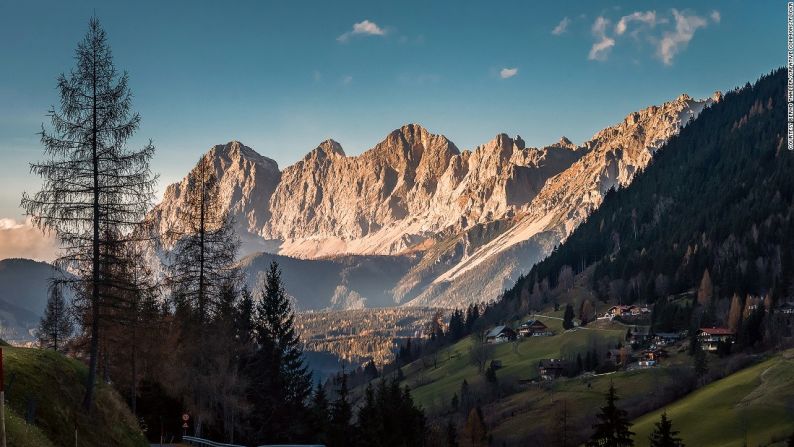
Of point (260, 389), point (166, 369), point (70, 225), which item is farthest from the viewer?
point (260, 389)

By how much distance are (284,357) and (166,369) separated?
14.8 m

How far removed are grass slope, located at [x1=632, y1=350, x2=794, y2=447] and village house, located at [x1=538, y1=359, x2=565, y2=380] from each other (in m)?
51.1

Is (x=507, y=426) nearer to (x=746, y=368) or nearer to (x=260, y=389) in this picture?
(x=746, y=368)

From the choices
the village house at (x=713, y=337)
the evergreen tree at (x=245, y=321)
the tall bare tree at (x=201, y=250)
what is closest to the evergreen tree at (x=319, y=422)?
the evergreen tree at (x=245, y=321)

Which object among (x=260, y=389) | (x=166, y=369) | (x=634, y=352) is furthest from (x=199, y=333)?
(x=634, y=352)

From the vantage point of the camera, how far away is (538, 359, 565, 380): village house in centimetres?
19062

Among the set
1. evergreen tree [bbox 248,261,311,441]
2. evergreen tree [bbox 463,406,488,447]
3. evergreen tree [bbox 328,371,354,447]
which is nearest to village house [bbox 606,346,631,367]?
evergreen tree [bbox 463,406,488,447]

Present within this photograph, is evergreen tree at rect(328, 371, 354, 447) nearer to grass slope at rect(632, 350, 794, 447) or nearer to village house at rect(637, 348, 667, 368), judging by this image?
grass slope at rect(632, 350, 794, 447)

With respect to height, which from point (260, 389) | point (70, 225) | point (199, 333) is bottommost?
point (260, 389)

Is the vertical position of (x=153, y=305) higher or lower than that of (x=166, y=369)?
higher

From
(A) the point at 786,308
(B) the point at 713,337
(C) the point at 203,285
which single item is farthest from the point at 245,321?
(A) the point at 786,308

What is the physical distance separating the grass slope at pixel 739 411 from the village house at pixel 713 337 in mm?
38358

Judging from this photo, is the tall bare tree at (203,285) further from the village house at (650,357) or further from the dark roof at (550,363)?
the dark roof at (550,363)

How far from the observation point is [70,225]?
134ft
